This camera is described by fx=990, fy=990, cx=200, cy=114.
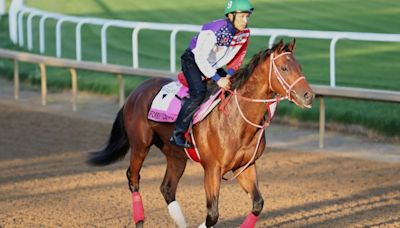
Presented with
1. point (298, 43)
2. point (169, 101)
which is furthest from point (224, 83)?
point (298, 43)

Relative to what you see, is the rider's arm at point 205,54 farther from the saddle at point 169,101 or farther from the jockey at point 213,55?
the saddle at point 169,101

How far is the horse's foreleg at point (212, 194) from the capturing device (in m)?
6.92

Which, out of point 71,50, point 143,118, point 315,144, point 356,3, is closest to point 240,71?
point 143,118

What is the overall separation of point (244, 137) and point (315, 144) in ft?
15.7

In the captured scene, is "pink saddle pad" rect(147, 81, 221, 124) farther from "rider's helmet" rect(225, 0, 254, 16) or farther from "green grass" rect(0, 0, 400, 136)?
"green grass" rect(0, 0, 400, 136)

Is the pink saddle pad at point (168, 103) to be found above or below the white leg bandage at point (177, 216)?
above

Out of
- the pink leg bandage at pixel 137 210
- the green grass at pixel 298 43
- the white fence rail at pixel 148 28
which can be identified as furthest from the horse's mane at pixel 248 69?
the green grass at pixel 298 43

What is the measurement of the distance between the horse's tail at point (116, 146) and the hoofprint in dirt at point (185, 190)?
1.46ft

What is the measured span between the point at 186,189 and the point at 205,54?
2.59 m

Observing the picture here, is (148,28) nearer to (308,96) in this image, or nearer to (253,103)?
(253,103)

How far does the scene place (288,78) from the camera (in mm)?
6637

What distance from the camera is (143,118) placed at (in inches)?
314

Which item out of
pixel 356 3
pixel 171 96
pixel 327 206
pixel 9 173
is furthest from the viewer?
pixel 356 3

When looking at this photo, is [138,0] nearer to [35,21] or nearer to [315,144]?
[35,21]
